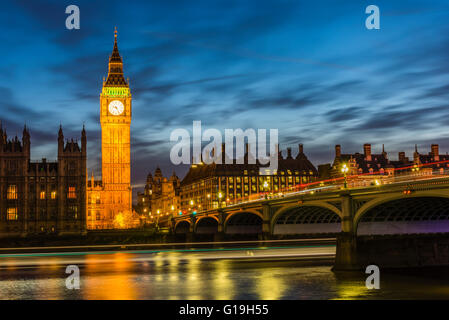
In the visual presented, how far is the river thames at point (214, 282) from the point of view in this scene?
4006cm

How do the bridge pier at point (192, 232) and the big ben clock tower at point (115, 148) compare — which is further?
the big ben clock tower at point (115, 148)

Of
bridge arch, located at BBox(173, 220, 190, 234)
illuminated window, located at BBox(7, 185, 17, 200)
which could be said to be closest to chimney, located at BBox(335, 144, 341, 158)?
bridge arch, located at BBox(173, 220, 190, 234)

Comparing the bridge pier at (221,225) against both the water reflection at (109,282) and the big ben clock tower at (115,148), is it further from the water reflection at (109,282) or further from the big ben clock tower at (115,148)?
the big ben clock tower at (115,148)

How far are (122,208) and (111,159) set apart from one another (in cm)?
1576

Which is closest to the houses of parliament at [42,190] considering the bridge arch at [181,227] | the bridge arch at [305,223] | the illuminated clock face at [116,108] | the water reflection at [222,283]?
the bridge arch at [181,227]

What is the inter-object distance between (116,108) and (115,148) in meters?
12.8

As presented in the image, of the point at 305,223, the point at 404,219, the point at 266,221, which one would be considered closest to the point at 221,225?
the point at 305,223

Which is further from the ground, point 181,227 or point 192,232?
point 192,232

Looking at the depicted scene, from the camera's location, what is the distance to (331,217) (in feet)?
263

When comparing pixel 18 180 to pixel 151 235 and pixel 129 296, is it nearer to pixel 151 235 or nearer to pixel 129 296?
pixel 151 235

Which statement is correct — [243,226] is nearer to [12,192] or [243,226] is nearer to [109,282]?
[109,282]

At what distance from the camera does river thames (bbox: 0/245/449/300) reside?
4006 cm

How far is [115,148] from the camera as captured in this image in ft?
632

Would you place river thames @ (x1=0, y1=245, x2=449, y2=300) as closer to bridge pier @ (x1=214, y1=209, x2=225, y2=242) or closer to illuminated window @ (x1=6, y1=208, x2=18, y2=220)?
bridge pier @ (x1=214, y1=209, x2=225, y2=242)
